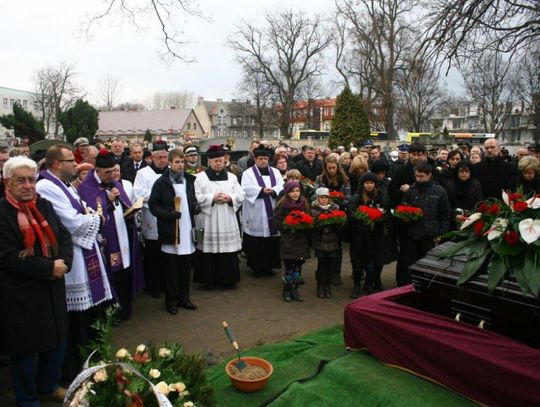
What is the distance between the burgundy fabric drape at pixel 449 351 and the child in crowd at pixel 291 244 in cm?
247

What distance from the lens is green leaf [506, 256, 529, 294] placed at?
2.96 meters

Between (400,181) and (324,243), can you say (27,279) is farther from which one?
(400,181)

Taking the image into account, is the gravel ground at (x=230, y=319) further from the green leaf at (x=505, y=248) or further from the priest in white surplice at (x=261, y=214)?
the green leaf at (x=505, y=248)

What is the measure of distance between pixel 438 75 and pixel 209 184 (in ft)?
11.9

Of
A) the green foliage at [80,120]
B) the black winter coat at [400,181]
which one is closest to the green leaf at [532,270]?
the black winter coat at [400,181]

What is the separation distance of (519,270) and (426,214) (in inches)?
125

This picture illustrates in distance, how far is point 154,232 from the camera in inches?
265

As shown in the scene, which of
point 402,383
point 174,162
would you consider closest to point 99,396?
point 402,383

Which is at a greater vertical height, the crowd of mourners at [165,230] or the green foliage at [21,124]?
the green foliage at [21,124]

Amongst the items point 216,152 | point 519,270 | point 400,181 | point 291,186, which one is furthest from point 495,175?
point 519,270

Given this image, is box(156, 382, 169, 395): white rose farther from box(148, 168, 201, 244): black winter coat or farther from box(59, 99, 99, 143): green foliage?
box(59, 99, 99, 143): green foliage

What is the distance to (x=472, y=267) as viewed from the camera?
329cm

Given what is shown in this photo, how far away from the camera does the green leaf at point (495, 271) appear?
10.2ft

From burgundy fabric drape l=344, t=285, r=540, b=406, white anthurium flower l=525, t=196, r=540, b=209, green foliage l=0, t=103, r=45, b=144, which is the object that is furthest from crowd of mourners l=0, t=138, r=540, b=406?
green foliage l=0, t=103, r=45, b=144
